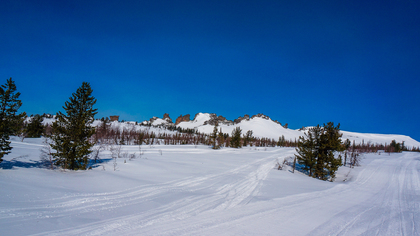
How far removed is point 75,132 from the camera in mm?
9109

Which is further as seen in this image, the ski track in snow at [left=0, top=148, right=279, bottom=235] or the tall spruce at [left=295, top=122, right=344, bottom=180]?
the tall spruce at [left=295, top=122, right=344, bottom=180]

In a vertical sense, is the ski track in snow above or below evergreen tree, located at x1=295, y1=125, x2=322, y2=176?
below

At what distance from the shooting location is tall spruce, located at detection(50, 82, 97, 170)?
886cm

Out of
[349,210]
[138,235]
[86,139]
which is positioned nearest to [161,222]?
[138,235]

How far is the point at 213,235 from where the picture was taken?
3.96 m

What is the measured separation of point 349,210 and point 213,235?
5.89 m

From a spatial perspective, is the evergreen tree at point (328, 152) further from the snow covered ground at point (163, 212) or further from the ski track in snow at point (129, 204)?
the ski track in snow at point (129, 204)

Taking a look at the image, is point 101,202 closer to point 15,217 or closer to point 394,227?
point 15,217

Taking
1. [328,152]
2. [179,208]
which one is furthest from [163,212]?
[328,152]

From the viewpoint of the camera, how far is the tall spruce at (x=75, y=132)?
349 inches

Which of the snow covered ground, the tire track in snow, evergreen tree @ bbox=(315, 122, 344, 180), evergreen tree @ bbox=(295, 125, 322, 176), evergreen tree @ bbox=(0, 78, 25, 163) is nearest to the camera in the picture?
the tire track in snow

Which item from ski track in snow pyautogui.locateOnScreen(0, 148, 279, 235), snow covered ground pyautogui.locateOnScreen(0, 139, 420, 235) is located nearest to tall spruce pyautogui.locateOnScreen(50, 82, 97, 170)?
snow covered ground pyautogui.locateOnScreen(0, 139, 420, 235)

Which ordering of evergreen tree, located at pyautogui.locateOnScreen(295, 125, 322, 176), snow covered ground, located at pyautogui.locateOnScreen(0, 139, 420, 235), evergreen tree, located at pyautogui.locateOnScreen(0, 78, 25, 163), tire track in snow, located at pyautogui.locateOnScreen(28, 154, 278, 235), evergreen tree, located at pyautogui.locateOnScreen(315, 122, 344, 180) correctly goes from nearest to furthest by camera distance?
tire track in snow, located at pyautogui.locateOnScreen(28, 154, 278, 235)
snow covered ground, located at pyautogui.locateOnScreen(0, 139, 420, 235)
evergreen tree, located at pyautogui.locateOnScreen(0, 78, 25, 163)
evergreen tree, located at pyautogui.locateOnScreen(315, 122, 344, 180)
evergreen tree, located at pyautogui.locateOnScreen(295, 125, 322, 176)

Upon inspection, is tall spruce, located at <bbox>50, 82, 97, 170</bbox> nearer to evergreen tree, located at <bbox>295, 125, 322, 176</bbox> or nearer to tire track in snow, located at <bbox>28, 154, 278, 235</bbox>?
tire track in snow, located at <bbox>28, 154, 278, 235</bbox>
